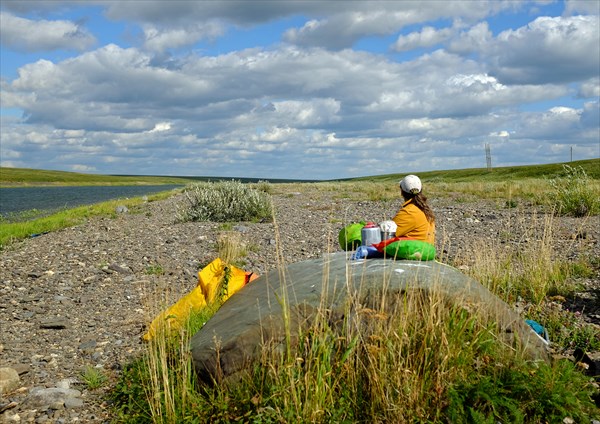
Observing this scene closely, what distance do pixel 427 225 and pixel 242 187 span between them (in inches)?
524

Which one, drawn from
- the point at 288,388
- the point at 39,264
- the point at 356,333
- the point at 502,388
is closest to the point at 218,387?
the point at 288,388

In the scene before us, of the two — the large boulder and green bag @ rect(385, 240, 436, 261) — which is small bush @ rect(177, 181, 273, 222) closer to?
green bag @ rect(385, 240, 436, 261)

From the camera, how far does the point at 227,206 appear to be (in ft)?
60.3

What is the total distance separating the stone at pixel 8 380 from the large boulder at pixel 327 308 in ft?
5.97

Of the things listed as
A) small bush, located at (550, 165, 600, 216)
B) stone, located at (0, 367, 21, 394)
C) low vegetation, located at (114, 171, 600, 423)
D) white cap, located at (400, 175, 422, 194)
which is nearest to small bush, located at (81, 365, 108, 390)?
stone, located at (0, 367, 21, 394)

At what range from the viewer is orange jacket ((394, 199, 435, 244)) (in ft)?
A: 22.7

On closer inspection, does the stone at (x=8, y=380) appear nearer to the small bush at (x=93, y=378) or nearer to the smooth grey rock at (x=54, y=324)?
the small bush at (x=93, y=378)

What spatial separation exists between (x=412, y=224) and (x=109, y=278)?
6.04 metres

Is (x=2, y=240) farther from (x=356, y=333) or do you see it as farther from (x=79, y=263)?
(x=356, y=333)

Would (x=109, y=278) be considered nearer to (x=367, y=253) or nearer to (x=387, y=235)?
(x=387, y=235)

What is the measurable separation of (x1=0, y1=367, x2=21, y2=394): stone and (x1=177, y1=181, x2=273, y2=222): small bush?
12.4m

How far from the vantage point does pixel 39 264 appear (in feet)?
40.1

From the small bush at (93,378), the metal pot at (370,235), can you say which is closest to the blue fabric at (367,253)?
the metal pot at (370,235)

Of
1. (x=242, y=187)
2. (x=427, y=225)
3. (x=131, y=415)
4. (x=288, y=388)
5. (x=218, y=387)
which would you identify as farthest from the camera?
(x=242, y=187)
